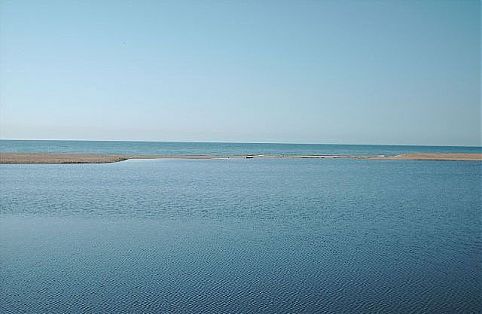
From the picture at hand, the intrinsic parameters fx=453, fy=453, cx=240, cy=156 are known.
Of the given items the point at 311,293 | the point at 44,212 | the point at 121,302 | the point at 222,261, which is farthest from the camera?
the point at 44,212

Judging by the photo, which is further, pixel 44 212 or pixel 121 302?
pixel 44 212

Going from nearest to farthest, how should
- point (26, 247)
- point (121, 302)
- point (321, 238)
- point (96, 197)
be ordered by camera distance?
1. point (121, 302)
2. point (26, 247)
3. point (321, 238)
4. point (96, 197)

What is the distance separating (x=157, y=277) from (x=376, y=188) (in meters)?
26.5

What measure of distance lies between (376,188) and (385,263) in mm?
22223

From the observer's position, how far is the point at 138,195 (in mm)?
29562

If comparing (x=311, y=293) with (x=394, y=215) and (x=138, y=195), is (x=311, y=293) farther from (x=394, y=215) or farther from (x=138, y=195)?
(x=138, y=195)

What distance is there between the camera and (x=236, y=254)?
15.1 meters

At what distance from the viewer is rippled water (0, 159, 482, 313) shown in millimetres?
10977

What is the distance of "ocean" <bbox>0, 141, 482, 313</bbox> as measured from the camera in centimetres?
1093

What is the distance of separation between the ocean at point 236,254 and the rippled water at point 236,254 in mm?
48

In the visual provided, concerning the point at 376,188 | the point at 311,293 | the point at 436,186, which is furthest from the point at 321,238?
the point at 436,186

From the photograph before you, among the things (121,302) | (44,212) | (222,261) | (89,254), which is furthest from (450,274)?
(44,212)

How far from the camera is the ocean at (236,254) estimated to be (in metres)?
10.9

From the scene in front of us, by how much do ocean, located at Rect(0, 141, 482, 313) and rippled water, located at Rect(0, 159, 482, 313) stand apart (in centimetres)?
5
